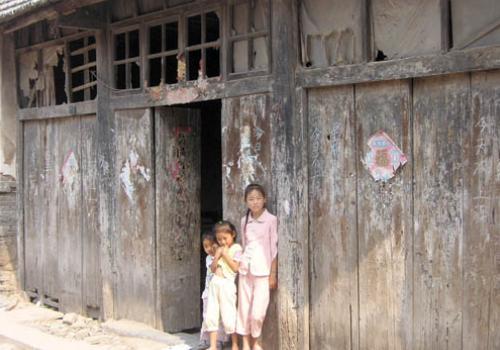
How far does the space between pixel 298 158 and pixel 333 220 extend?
2.01ft

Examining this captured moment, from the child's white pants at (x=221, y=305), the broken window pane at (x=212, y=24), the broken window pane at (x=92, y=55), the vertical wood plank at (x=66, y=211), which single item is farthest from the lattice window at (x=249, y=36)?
the vertical wood plank at (x=66, y=211)

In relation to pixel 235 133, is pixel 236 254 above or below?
below

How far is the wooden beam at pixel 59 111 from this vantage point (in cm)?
820

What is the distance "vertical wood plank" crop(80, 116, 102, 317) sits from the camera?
27.0 feet

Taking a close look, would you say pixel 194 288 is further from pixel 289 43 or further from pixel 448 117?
pixel 448 117

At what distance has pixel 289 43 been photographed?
Answer: 5.79 m

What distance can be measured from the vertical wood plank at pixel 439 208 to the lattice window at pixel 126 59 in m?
3.68

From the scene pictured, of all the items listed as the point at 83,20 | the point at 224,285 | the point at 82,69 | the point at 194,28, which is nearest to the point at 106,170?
the point at 82,69

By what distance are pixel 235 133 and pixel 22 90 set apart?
4473mm

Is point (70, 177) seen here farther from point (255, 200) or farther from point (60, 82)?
point (255, 200)

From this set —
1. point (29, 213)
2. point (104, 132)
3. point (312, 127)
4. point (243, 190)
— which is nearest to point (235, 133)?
point (243, 190)

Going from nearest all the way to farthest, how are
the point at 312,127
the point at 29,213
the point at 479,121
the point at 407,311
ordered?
the point at 479,121 → the point at 407,311 → the point at 312,127 → the point at 29,213

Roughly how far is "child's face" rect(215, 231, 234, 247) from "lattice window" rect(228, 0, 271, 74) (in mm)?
1510

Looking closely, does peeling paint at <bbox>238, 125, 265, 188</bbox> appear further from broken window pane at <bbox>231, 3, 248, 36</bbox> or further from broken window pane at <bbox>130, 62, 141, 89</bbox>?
broken window pane at <bbox>130, 62, 141, 89</bbox>
